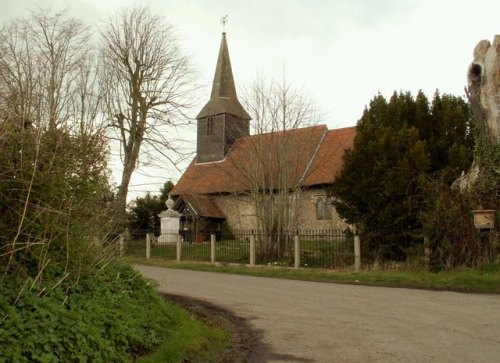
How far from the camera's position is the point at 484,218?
1457 cm

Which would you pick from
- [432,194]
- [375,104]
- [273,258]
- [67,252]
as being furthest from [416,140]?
[67,252]

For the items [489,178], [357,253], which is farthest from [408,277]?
[489,178]

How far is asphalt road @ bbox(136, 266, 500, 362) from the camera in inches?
262

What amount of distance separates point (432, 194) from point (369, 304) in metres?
6.49

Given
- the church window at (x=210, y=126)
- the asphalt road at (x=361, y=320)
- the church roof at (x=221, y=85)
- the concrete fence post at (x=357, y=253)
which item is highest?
the church roof at (x=221, y=85)

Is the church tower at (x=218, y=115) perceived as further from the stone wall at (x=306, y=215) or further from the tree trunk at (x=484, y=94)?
the tree trunk at (x=484, y=94)

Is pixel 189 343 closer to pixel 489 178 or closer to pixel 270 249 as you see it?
pixel 489 178

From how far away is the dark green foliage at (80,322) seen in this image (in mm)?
4754

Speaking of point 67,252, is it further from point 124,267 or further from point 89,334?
point 124,267

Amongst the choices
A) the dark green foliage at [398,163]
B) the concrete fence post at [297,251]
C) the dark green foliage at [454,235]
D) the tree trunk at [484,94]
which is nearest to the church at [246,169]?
the concrete fence post at [297,251]

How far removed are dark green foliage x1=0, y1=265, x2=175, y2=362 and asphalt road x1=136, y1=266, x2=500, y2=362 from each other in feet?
5.04

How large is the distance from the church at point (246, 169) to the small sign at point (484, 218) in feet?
24.2

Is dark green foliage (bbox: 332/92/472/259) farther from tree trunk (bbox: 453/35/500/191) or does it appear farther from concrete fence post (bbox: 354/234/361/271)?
tree trunk (bbox: 453/35/500/191)

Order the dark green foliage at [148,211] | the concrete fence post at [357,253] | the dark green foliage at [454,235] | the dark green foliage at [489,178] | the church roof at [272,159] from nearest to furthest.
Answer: the dark green foliage at [454,235]
the dark green foliage at [489,178]
the concrete fence post at [357,253]
the church roof at [272,159]
the dark green foliage at [148,211]
